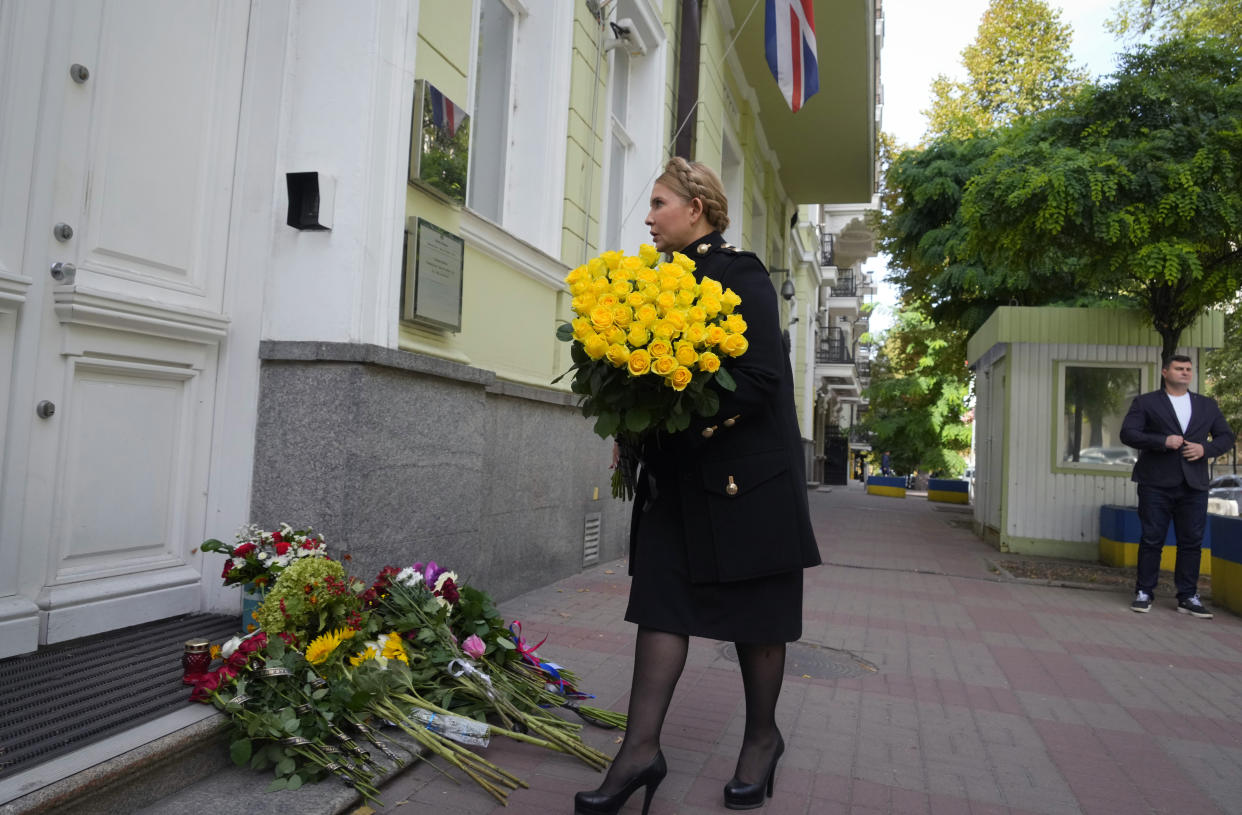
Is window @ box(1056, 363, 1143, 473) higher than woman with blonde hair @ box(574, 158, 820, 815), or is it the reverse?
window @ box(1056, 363, 1143, 473)

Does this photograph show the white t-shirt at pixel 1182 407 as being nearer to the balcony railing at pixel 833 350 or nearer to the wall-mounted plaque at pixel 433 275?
the wall-mounted plaque at pixel 433 275

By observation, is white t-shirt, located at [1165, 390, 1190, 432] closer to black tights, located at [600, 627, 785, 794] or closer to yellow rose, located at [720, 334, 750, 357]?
black tights, located at [600, 627, 785, 794]

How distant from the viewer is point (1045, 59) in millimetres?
25484

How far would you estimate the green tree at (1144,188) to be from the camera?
28.6ft

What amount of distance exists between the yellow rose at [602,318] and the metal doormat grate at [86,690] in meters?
1.84

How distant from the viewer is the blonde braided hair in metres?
3.05

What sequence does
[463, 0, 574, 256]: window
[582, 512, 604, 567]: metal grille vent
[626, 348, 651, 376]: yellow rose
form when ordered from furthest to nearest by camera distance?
1. [582, 512, 604, 567]: metal grille vent
2. [463, 0, 574, 256]: window
3. [626, 348, 651, 376]: yellow rose

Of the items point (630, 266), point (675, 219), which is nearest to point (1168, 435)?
point (675, 219)

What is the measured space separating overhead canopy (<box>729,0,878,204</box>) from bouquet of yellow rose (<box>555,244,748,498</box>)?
8.48 metres

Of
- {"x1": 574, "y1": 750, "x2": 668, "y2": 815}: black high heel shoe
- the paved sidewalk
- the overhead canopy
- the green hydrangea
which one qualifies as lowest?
the paved sidewalk

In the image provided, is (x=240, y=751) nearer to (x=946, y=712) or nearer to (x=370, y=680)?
(x=370, y=680)

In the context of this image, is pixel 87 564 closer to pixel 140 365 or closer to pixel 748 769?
pixel 140 365

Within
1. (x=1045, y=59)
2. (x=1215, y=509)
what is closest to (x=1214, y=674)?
(x=1215, y=509)

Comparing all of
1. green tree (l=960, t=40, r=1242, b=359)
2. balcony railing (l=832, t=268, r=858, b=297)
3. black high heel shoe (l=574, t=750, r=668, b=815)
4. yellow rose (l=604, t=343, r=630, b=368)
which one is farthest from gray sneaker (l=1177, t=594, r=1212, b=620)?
balcony railing (l=832, t=268, r=858, b=297)
